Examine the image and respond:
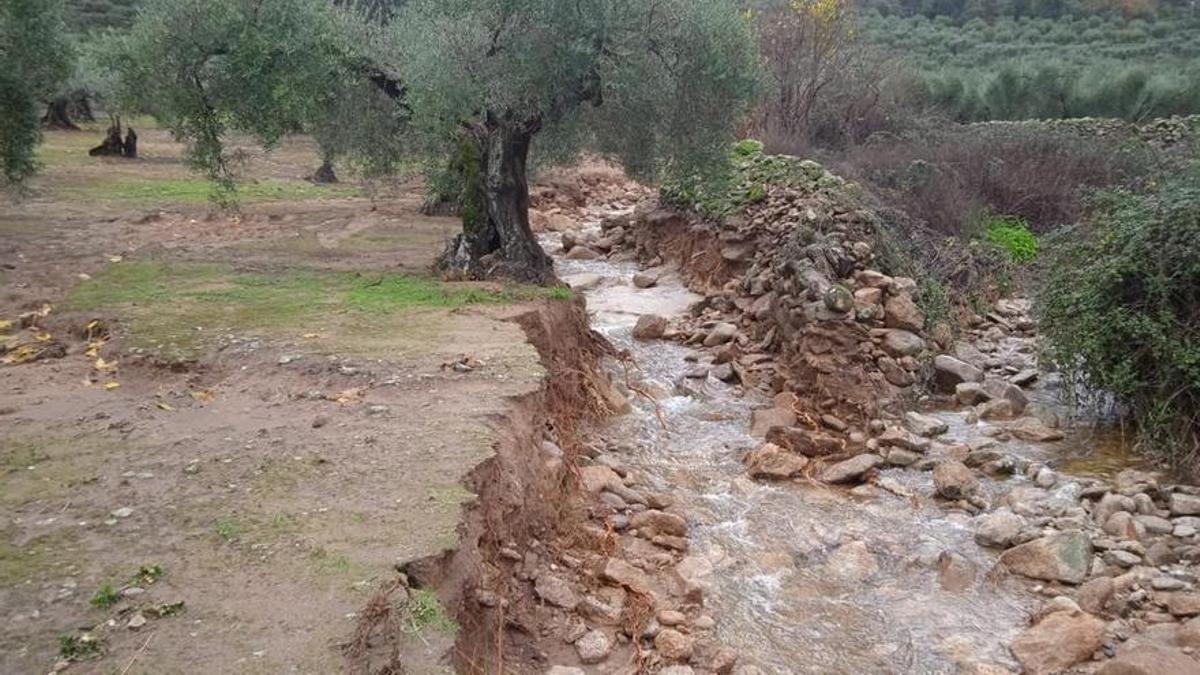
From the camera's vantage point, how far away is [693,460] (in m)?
8.54

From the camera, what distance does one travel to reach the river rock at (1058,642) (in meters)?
5.38

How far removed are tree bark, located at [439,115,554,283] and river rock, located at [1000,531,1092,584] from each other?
6779 millimetres

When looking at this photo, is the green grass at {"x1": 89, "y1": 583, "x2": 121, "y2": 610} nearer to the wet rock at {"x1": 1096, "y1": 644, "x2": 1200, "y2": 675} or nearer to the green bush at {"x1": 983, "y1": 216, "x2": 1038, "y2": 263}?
the wet rock at {"x1": 1096, "y1": 644, "x2": 1200, "y2": 675}

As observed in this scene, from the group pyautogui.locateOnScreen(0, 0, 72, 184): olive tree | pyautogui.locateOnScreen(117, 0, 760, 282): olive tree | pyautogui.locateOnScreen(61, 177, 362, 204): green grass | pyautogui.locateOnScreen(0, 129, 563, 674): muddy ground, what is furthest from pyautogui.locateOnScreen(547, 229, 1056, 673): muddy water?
pyautogui.locateOnScreen(61, 177, 362, 204): green grass

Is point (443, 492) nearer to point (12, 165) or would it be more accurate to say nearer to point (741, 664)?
point (741, 664)

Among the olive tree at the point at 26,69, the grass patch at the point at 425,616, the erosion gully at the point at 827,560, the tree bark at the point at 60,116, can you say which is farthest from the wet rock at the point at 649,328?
the tree bark at the point at 60,116

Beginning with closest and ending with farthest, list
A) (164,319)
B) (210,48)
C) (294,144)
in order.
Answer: (164,319) → (210,48) → (294,144)

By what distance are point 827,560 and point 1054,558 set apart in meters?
1.51

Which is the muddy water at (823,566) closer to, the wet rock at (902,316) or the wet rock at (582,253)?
the wet rock at (902,316)

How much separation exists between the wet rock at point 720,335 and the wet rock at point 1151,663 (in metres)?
6.98

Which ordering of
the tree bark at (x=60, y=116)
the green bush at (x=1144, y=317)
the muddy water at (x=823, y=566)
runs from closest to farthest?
the muddy water at (x=823, y=566), the green bush at (x=1144, y=317), the tree bark at (x=60, y=116)

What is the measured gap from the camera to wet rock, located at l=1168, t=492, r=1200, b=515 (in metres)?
6.93

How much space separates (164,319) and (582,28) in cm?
528

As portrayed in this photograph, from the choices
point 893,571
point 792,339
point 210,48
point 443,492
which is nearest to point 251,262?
point 210,48
